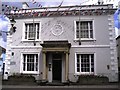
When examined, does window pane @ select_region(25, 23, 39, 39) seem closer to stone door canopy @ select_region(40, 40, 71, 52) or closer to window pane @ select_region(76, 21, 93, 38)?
stone door canopy @ select_region(40, 40, 71, 52)

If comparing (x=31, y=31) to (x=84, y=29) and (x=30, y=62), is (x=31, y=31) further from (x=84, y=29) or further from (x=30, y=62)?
(x=84, y=29)

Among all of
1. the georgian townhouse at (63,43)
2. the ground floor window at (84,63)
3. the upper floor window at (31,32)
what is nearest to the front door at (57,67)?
the georgian townhouse at (63,43)

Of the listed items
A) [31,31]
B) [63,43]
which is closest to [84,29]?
[63,43]

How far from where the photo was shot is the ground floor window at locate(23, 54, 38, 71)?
9.38 m

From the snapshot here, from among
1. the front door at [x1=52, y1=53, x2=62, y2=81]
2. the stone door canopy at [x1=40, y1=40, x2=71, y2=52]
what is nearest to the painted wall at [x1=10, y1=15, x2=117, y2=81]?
the stone door canopy at [x1=40, y1=40, x2=71, y2=52]

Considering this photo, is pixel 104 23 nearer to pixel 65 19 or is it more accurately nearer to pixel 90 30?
pixel 90 30

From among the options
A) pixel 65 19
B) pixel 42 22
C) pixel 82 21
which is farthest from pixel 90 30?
pixel 42 22

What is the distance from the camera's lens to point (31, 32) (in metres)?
9.74

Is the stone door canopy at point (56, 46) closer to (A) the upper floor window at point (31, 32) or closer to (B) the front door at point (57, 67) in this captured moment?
(B) the front door at point (57, 67)

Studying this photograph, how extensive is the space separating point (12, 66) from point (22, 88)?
93.3 inches

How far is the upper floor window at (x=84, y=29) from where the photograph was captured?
9555 mm

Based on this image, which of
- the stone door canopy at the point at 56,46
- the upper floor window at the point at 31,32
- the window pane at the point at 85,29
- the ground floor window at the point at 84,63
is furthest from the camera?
the upper floor window at the point at 31,32

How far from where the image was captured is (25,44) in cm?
953

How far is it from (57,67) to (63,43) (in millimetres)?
1019
